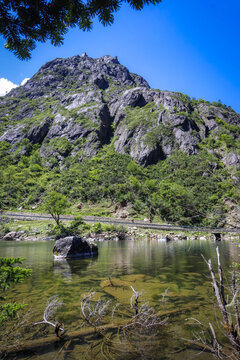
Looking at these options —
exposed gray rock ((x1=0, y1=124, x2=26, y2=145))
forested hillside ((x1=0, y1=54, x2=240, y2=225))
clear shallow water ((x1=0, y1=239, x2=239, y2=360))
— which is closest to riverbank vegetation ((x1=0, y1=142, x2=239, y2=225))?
forested hillside ((x1=0, y1=54, x2=240, y2=225))

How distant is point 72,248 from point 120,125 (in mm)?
107612

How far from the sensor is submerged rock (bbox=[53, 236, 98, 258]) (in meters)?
19.2

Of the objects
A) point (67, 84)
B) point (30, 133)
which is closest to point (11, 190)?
point (30, 133)

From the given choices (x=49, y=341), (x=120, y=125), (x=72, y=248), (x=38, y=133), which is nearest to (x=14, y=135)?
(x=38, y=133)

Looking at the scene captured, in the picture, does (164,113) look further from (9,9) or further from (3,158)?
(9,9)

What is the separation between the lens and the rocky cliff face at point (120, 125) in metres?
101

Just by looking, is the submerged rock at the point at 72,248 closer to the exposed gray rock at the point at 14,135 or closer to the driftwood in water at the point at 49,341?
the driftwood in water at the point at 49,341

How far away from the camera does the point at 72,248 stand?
64.1 ft

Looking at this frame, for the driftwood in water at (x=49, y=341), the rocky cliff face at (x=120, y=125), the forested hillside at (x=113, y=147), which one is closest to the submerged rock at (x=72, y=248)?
the driftwood in water at (x=49, y=341)

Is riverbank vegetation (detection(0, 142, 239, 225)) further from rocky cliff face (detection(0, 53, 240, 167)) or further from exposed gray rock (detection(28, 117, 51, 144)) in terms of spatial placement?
exposed gray rock (detection(28, 117, 51, 144))

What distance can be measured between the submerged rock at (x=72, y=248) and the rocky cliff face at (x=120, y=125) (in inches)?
3049

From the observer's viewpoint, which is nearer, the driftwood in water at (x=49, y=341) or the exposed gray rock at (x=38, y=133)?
the driftwood in water at (x=49, y=341)

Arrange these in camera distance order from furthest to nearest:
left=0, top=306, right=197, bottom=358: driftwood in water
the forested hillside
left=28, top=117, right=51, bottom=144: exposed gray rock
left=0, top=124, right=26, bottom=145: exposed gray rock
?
left=0, top=124, right=26, bottom=145: exposed gray rock → left=28, top=117, right=51, bottom=144: exposed gray rock → the forested hillside → left=0, top=306, right=197, bottom=358: driftwood in water

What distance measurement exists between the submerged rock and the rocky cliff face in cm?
7745
